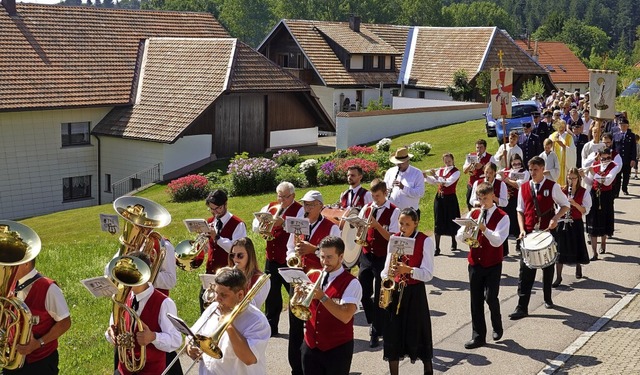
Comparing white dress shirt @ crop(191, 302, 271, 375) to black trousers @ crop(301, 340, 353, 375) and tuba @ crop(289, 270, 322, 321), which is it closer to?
tuba @ crop(289, 270, 322, 321)

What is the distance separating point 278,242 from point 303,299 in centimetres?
365

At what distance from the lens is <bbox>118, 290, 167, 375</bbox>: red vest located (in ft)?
23.1

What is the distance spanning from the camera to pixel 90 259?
1596cm

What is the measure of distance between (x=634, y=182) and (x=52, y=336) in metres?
18.2

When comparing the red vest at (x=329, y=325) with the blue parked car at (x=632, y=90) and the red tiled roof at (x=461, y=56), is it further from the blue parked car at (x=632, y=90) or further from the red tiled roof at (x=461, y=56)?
the red tiled roof at (x=461, y=56)

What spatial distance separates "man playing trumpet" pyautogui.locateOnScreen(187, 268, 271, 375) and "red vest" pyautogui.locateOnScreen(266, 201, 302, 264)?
4041 millimetres

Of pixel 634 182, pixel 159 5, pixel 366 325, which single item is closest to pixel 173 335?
pixel 366 325

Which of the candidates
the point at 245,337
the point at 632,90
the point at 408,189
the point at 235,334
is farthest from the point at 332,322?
the point at 632,90

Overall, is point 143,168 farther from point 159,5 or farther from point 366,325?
point 159,5

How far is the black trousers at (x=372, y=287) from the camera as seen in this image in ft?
35.1

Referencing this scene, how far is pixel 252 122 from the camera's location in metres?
36.9

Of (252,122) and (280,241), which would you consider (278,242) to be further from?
(252,122)

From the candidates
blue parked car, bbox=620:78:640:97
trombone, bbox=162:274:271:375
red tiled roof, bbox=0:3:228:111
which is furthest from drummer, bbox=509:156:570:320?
blue parked car, bbox=620:78:640:97

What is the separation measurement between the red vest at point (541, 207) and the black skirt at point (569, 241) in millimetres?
915
